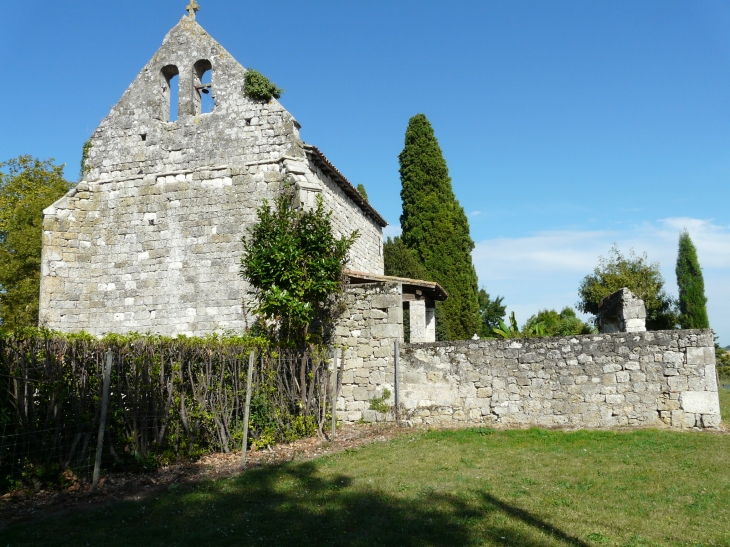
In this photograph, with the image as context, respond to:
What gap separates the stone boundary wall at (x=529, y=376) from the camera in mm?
11359

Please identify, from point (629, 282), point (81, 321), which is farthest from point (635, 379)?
point (629, 282)

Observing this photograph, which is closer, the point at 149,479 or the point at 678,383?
the point at 149,479

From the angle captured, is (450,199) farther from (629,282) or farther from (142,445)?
(142,445)

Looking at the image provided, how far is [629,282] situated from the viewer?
1243 inches

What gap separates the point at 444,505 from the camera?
6336mm

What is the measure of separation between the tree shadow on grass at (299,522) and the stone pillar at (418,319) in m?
7.33

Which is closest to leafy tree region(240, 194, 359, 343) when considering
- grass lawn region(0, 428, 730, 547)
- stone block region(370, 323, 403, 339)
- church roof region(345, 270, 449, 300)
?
church roof region(345, 270, 449, 300)

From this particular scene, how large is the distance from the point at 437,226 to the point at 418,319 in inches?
525

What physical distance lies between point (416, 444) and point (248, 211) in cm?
633

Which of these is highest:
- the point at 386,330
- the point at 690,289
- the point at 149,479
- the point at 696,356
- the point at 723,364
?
the point at 690,289

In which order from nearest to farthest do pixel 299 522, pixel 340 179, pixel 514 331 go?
pixel 299 522 → pixel 340 179 → pixel 514 331

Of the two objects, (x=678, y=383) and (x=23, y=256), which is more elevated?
(x=23, y=256)

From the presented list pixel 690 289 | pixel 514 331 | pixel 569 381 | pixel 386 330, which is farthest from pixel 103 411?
pixel 690 289

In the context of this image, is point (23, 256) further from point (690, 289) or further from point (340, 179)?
point (690, 289)
